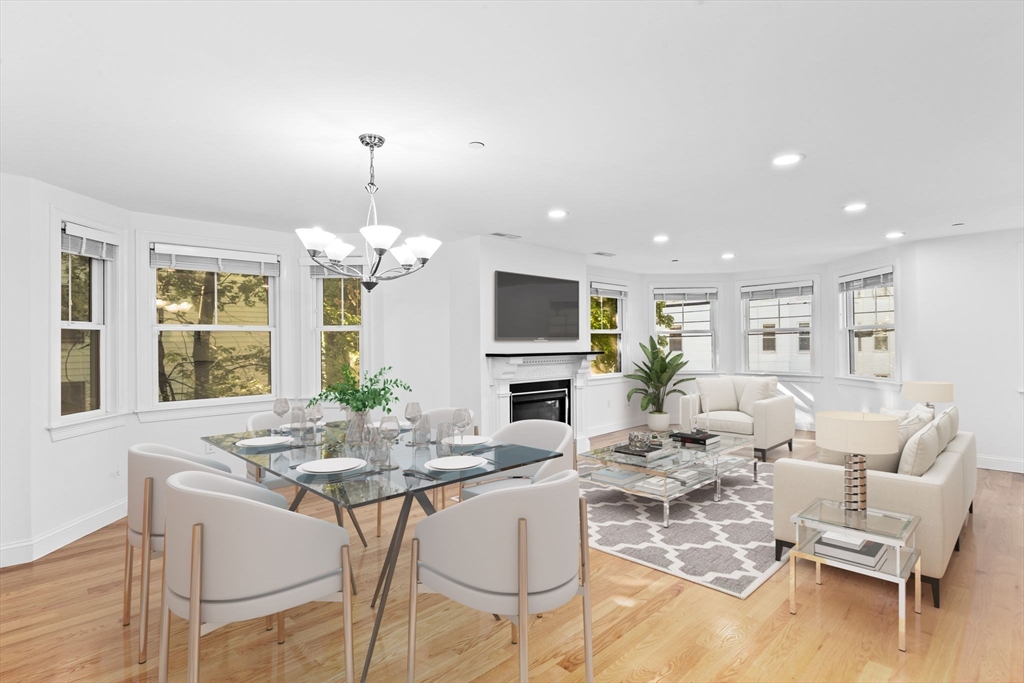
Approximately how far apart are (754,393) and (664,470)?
3096 mm

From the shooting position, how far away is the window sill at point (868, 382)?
19.6ft

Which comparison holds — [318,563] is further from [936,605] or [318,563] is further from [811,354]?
[811,354]

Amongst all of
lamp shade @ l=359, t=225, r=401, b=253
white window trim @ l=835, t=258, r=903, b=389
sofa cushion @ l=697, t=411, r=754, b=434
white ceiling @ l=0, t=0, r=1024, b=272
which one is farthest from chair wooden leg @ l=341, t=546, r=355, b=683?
white window trim @ l=835, t=258, r=903, b=389

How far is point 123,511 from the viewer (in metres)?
4.16

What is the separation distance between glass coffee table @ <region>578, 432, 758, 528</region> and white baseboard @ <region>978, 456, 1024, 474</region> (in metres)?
2.73

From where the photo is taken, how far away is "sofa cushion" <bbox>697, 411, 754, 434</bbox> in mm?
5766

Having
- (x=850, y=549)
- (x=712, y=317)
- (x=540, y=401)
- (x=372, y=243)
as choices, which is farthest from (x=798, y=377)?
(x=372, y=243)

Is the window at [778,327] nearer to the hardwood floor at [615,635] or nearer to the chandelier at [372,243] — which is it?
the hardwood floor at [615,635]

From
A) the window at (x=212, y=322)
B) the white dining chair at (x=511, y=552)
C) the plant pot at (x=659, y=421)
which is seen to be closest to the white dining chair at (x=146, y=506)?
the white dining chair at (x=511, y=552)

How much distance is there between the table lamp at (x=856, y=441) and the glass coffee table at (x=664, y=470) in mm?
1203

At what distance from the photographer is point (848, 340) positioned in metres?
6.88

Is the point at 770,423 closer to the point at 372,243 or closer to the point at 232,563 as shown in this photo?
the point at 372,243

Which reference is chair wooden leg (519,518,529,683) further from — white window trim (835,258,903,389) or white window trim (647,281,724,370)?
white window trim (647,281,724,370)

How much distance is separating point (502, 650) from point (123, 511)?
3511mm
